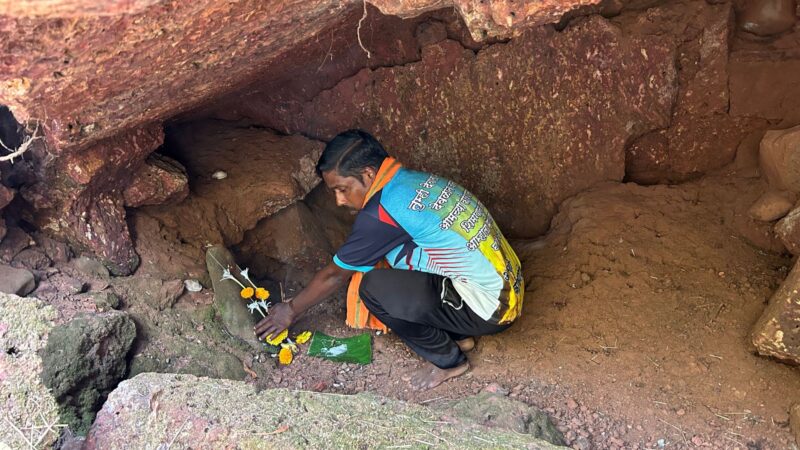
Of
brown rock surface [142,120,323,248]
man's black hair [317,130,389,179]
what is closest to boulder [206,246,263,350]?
brown rock surface [142,120,323,248]

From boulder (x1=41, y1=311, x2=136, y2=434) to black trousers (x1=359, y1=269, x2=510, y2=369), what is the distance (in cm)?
107

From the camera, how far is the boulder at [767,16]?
285 cm

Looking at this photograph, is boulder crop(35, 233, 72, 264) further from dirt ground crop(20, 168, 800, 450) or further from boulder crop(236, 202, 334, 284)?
boulder crop(236, 202, 334, 284)

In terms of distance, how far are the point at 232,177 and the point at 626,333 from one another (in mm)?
2322

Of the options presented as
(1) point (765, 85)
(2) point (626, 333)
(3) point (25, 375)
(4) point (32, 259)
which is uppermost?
(1) point (765, 85)

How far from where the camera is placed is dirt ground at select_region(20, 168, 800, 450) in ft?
8.21

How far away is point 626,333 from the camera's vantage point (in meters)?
2.89

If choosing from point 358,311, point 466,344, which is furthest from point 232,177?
point 466,344

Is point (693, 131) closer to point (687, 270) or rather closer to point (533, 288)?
point (687, 270)

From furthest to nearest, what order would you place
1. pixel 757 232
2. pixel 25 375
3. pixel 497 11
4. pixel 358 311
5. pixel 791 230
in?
pixel 358 311 < pixel 757 232 < pixel 791 230 < pixel 25 375 < pixel 497 11

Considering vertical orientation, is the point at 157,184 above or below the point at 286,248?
above

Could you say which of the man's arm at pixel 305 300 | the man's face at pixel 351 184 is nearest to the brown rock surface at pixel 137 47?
the man's face at pixel 351 184

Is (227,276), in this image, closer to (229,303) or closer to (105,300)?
(229,303)

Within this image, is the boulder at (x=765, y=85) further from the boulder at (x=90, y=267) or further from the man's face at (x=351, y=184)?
the boulder at (x=90, y=267)
